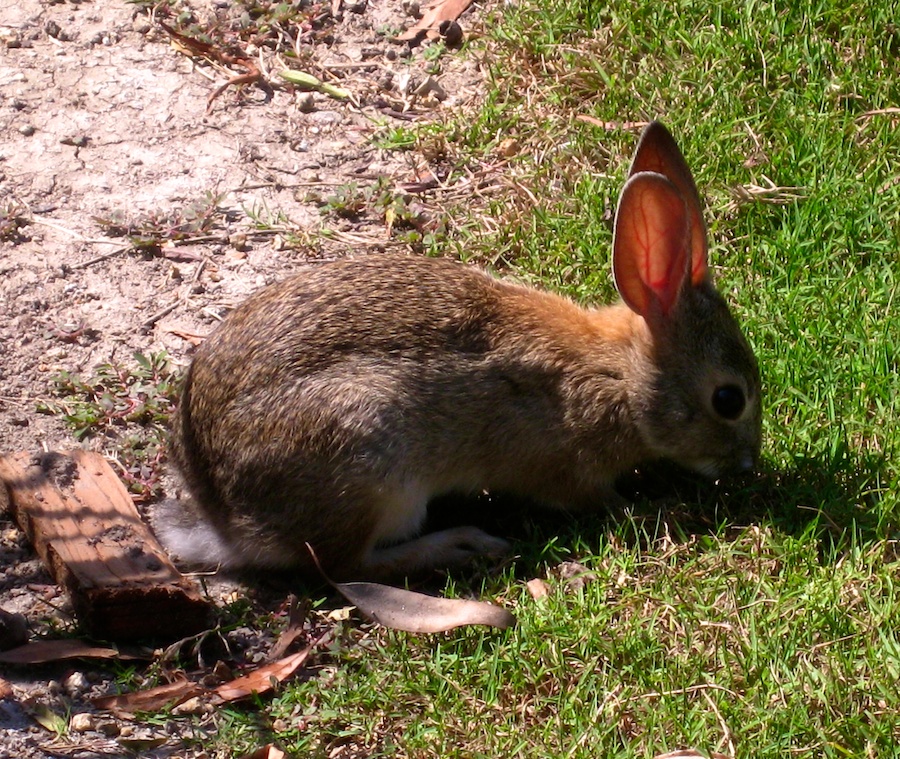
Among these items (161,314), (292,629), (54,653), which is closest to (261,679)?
(292,629)

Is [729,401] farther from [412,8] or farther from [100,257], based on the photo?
[412,8]

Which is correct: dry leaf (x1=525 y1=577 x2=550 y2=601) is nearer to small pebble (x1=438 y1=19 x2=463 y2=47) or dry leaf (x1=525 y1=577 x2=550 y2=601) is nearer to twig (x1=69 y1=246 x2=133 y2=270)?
twig (x1=69 y1=246 x2=133 y2=270)

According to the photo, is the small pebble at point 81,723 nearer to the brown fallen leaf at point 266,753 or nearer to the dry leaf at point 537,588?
the brown fallen leaf at point 266,753

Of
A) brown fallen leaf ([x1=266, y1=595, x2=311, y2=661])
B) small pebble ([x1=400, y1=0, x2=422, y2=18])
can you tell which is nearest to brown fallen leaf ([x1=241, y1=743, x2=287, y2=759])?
brown fallen leaf ([x1=266, y1=595, x2=311, y2=661])

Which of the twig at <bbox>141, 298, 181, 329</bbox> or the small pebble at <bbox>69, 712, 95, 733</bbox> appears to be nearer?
the small pebble at <bbox>69, 712, 95, 733</bbox>

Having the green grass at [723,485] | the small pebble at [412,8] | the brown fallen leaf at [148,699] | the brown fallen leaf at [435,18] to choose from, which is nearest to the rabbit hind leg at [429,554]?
the green grass at [723,485]
